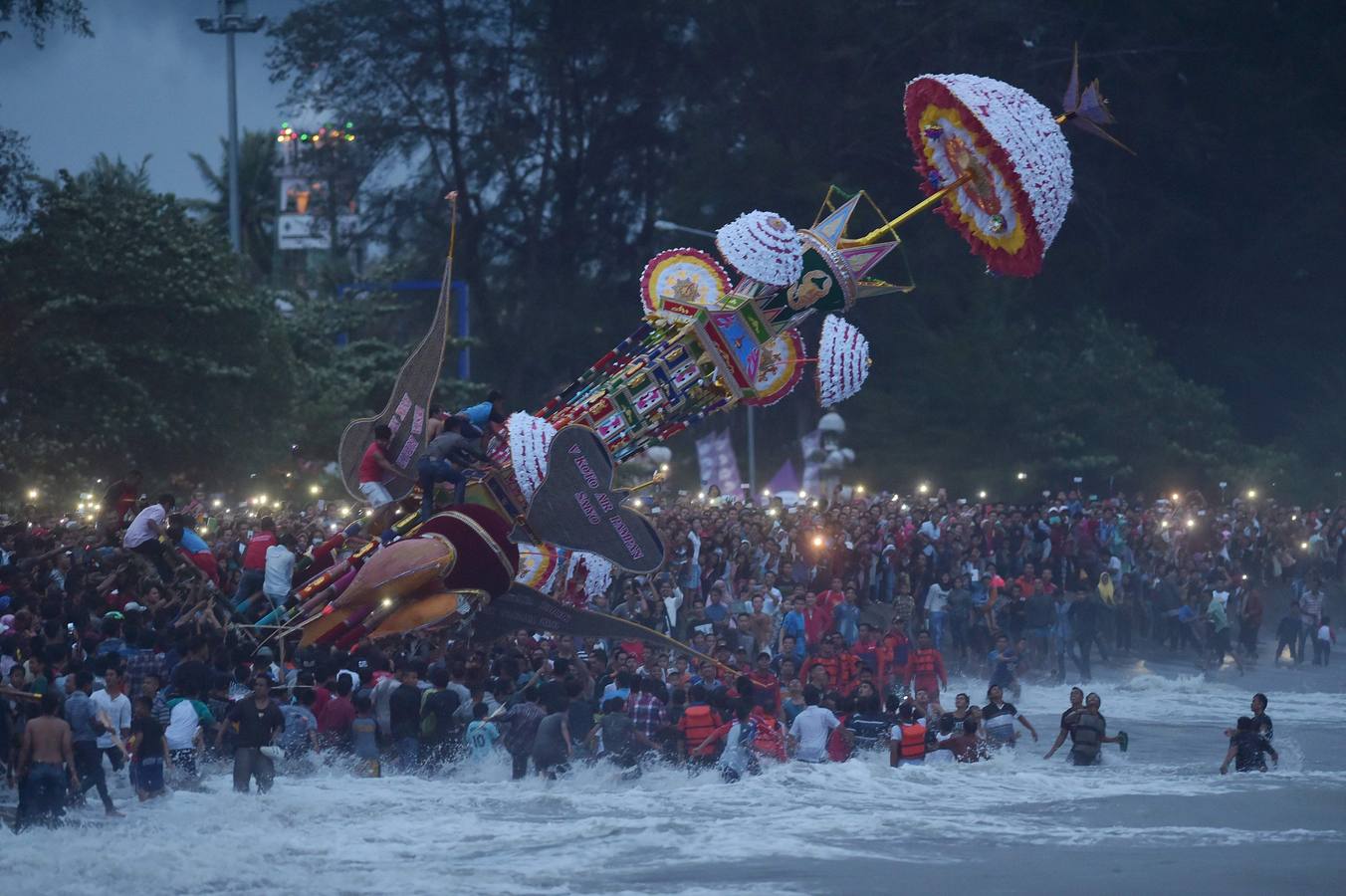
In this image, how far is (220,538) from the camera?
2516 centimetres

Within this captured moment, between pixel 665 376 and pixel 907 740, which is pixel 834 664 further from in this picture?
pixel 665 376

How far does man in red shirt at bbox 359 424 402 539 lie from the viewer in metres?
21.9

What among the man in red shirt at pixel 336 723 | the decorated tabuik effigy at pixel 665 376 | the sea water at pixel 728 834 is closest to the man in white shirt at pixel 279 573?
the decorated tabuik effigy at pixel 665 376

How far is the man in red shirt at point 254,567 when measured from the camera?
857 inches

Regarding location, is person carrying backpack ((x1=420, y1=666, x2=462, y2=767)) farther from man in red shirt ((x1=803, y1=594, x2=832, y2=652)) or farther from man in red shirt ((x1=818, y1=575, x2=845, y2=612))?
man in red shirt ((x1=818, y1=575, x2=845, y2=612))

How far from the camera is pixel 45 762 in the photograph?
16.1m

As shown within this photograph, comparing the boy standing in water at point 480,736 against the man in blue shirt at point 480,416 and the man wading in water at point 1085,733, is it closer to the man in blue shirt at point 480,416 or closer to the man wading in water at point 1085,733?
the man in blue shirt at point 480,416

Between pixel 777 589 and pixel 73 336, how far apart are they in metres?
12.4

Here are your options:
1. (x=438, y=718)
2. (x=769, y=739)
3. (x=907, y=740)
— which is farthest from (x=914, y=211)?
(x=438, y=718)

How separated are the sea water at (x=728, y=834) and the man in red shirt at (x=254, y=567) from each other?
8.45 feet

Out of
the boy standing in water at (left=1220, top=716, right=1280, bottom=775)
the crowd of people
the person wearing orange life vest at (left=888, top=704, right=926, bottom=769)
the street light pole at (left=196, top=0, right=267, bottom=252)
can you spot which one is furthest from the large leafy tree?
the boy standing in water at (left=1220, top=716, right=1280, bottom=775)

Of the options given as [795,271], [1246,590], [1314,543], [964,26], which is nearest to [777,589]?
[795,271]

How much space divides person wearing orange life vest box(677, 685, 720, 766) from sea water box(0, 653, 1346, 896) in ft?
0.83

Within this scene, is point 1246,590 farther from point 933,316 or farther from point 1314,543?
point 933,316
